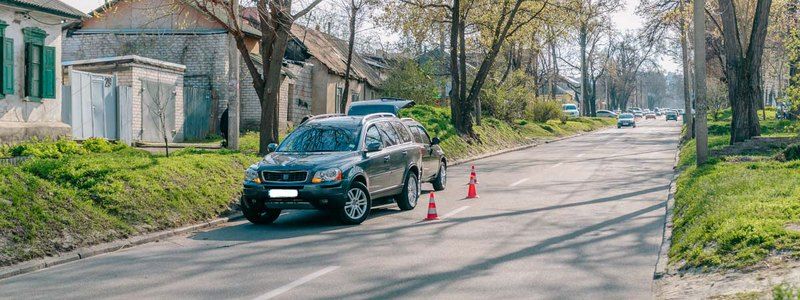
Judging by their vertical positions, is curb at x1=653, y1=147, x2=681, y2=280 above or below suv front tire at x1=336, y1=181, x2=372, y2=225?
below

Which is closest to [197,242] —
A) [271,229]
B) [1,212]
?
[271,229]

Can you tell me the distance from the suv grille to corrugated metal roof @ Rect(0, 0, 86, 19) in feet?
34.6

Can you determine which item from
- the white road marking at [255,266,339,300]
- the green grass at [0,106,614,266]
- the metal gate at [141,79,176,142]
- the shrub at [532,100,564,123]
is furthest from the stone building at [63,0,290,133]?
the shrub at [532,100,564,123]

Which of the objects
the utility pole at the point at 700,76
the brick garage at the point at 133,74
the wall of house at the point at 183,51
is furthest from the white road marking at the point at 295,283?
the wall of house at the point at 183,51

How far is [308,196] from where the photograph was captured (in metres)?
13.1

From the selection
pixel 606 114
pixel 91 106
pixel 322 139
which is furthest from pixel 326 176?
pixel 606 114

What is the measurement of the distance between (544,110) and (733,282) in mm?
50038

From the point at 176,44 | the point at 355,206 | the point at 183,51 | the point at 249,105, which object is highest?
the point at 176,44

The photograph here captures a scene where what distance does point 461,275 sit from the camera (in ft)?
30.1

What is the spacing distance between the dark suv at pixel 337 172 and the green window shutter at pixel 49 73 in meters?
9.94

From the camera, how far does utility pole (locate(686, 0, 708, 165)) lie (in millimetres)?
19359

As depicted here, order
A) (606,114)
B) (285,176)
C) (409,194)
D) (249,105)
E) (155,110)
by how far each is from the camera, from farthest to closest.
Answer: (606,114), (249,105), (155,110), (409,194), (285,176)

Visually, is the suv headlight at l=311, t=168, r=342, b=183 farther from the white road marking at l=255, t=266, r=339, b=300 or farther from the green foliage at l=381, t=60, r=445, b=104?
the green foliage at l=381, t=60, r=445, b=104

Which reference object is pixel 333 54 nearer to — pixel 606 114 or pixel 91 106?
pixel 91 106
